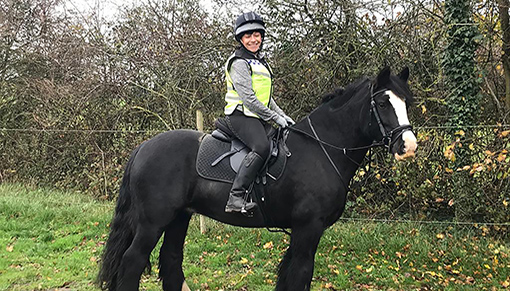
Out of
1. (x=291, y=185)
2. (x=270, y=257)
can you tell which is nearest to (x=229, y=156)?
(x=291, y=185)

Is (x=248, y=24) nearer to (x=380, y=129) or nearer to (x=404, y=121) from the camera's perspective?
(x=380, y=129)

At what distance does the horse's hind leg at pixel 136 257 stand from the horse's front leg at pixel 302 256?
4.49ft

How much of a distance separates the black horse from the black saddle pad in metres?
0.06

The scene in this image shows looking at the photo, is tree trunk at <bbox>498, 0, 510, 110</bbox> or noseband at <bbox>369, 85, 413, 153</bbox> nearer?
noseband at <bbox>369, 85, 413, 153</bbox>

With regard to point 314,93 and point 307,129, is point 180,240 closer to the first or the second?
point 307,129

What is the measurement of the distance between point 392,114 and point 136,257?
9.13 feet

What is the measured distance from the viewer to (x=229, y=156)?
3822 millimetres

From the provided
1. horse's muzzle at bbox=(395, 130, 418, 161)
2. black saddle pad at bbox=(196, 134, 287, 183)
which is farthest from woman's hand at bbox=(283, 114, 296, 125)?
horse's muzzle at bbox=(395, 130, 418, 161)

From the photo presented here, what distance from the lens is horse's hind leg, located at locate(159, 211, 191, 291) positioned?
4281mm

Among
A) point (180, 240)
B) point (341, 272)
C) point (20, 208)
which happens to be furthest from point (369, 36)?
point (20, 208)

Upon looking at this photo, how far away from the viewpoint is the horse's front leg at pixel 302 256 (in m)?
3.55

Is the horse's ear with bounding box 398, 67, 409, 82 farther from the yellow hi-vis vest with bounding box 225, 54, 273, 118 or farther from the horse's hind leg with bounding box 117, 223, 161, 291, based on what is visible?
the horse's hind leg with bounding box 117, 223, 161, 291

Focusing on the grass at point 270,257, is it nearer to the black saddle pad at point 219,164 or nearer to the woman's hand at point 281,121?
the black saddle pad at point 219,164

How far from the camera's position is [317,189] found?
3580mm
